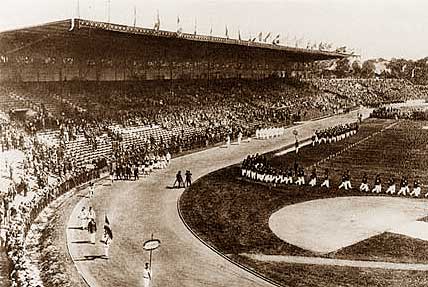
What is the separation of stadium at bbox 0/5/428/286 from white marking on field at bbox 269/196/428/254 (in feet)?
0.28

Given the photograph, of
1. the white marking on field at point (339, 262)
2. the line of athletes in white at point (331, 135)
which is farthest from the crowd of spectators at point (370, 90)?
the white marking on field at point (339, 262)

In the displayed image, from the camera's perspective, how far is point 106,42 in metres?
37.4

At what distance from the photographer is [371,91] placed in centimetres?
9238

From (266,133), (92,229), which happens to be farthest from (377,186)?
(266,133)

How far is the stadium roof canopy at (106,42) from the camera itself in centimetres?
2988

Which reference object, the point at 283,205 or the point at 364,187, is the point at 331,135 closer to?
the point at 364,187

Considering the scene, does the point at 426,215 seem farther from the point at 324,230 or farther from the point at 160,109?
the point at 160,109

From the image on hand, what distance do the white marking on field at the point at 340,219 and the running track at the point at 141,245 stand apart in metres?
3.35

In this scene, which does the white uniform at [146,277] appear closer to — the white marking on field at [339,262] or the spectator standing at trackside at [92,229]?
the white marking on field at [339,262]

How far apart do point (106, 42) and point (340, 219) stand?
22439mm

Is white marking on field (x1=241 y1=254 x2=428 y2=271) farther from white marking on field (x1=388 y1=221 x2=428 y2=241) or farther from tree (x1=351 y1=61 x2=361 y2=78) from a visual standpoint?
tree (x1=351 y1=61 x2=361 y2=78)

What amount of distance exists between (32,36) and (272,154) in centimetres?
1668

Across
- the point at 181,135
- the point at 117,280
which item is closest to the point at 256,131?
the point at 181,135

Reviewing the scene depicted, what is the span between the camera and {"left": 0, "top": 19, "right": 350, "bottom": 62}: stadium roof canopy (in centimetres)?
2988
